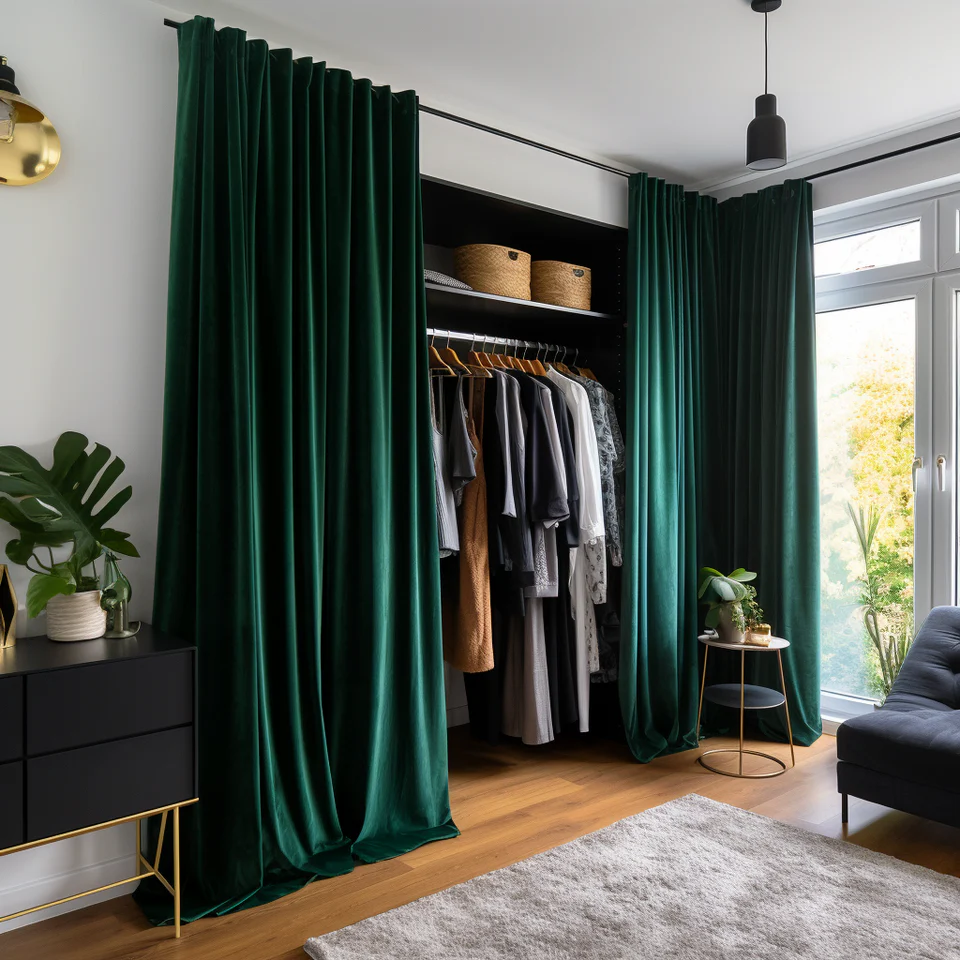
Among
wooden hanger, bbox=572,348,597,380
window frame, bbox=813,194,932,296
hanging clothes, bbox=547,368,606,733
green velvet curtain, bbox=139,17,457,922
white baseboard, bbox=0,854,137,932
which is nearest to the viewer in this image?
white baseboard, bbox=0,854,137,932

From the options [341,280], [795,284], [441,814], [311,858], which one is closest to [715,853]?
[441,814]

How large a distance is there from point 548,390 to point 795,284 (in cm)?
132

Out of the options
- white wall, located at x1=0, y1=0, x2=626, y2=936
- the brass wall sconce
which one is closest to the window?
white wall, located at x1=0, y1=0, x2=626, y2=936

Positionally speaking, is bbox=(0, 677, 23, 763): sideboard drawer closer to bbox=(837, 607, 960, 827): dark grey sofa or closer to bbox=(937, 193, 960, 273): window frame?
bbox=(837, 607, 960, 827): dark grey sofa

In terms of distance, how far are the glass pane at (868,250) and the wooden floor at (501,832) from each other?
7.15ft

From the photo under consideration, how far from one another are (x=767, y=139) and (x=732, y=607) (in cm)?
190

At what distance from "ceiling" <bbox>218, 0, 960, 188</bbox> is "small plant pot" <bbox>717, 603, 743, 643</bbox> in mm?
2012

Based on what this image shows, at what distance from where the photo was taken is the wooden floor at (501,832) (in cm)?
225

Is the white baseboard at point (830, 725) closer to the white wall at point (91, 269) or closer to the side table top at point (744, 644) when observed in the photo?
the side table top at point (744, 644)

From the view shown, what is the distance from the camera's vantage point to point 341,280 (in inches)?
109

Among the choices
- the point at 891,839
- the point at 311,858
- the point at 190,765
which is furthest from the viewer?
the point at 891,839

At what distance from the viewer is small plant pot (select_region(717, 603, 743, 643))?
11.8 feet

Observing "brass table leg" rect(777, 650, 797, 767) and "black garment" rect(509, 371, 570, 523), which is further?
"brass table leg" rect(777, 650, 797, 767)

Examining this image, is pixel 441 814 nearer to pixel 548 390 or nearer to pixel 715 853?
pixel 715 853
